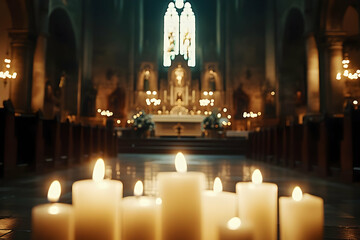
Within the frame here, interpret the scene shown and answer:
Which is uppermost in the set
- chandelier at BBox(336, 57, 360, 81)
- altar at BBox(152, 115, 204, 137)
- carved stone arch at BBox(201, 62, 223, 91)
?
carved stone arch at BBox(201, 62, 223, 91)

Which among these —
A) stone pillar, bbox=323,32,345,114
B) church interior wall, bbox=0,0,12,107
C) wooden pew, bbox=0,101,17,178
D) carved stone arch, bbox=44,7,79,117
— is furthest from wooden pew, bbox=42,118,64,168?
carved stone arch, bbox=44,7,79,117

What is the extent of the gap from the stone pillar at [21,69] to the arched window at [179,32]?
10.9 meters

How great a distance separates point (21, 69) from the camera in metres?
13.8

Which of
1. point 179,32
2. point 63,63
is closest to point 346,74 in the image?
point 179,32

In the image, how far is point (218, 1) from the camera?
23.4 m

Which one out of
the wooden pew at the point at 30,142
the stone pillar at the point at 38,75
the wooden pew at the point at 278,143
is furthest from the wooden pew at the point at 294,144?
the stone pillar at the point at 38,75

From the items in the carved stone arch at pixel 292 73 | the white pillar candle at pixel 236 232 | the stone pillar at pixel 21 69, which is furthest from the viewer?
the carved stone arch at pixel 292 73

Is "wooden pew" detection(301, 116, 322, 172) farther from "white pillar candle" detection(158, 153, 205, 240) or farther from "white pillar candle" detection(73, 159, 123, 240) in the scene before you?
"white pillar candle" detection(73, 159, 123, 240)

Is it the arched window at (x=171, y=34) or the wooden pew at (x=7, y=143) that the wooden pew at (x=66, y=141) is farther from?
the arched window at (x=171, y=34)

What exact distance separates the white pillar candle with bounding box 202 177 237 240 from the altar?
16.0 m

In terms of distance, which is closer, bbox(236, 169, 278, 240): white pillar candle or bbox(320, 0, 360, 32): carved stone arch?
bbox(236, 169, 278, 240): white pillar candle

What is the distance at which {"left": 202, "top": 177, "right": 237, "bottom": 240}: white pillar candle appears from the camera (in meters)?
0.99

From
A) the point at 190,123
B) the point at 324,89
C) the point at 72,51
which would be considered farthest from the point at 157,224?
the point at 72,51

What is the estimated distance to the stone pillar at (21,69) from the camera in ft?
44.4
